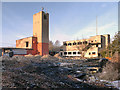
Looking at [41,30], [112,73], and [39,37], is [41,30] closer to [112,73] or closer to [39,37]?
[39,37]

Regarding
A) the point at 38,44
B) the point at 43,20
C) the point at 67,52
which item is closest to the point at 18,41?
the point at 38,44

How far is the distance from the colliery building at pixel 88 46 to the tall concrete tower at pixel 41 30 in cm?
1007

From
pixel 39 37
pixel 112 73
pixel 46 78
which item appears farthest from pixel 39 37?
pixel 112 73

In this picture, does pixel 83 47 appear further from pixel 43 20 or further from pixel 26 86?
pixel 26 86

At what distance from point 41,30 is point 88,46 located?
14761 mm

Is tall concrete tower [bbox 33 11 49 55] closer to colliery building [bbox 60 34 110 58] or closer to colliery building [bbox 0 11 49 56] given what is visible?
colliery building [bbox 0 11 49 56]

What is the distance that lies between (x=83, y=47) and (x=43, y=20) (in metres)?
14.4

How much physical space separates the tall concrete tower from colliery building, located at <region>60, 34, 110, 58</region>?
10.1 metres

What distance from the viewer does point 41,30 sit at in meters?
23.7

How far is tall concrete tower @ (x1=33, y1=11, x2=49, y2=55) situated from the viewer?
78.0ft

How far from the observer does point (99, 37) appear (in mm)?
27422

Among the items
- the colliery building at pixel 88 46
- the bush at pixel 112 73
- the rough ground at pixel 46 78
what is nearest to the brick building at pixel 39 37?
the colliery building at pixel 88 46

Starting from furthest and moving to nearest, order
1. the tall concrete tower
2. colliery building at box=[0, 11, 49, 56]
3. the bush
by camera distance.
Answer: the tall concrete tower → colliery building at box=[0, 11, 49, 56] → the bush

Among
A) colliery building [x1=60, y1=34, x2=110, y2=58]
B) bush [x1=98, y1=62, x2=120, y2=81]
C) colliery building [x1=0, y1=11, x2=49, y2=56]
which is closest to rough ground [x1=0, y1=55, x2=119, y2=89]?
bush [x1=98, y1=62, x2=120, y2=81]
